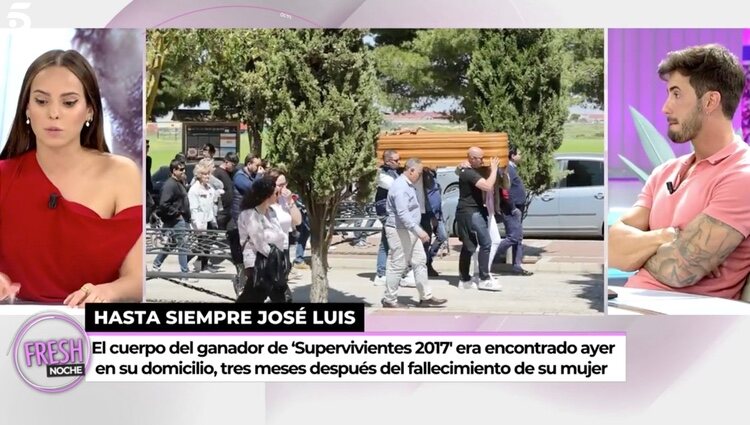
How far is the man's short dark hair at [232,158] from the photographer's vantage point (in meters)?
5.25

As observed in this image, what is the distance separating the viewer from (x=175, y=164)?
528 centimetres

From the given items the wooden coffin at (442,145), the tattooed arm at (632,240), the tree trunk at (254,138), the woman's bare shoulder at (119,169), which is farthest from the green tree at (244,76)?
the tattooed arm at (632,240)

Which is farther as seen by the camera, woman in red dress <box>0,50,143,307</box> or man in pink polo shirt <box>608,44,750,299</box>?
woman in red dress <box>0,50,143,307</box>

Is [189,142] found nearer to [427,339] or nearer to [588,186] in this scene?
[427,339]

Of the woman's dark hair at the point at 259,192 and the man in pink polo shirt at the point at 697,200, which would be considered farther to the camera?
the woman's dark hair at the point at 259,192

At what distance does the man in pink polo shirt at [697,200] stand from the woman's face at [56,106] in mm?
3383

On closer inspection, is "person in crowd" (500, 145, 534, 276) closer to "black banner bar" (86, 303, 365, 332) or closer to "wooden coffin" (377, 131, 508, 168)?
"wooden coffin" (377, 131, 508, 168)

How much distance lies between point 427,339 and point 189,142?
188 cm

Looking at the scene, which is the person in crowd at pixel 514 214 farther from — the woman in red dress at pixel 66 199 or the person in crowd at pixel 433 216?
the woman in red dress at pixel 66 199

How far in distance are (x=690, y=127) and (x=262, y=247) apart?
9.02 ft

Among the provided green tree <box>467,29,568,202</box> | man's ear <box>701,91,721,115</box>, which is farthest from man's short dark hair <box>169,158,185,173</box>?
man's ear <box>701,91,721,115</box>

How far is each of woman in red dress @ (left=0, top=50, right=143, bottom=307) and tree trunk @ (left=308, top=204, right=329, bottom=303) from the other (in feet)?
3.49

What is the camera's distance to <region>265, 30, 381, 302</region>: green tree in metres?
5.20

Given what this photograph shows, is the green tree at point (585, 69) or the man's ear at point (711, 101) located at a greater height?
the green tree at point (585, 69)
